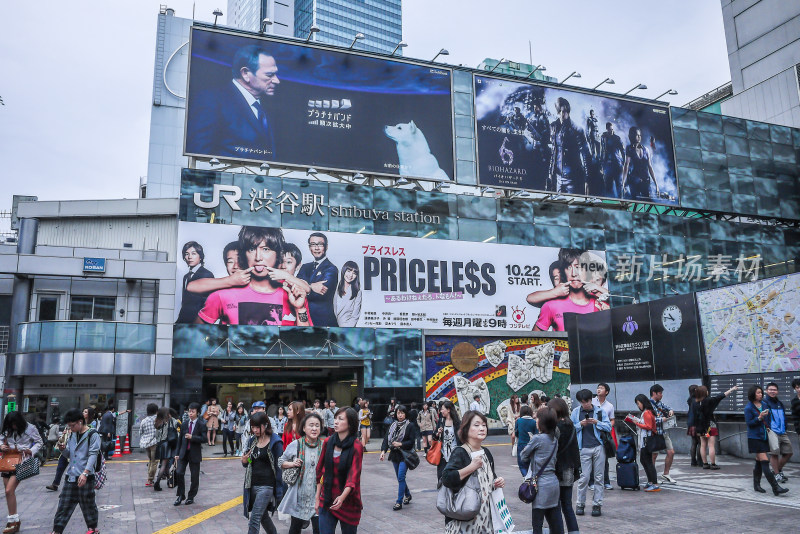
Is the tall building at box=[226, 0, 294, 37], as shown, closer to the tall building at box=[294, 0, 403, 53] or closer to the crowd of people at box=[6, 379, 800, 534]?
the tall building at box=[294, 0, 403, 53]

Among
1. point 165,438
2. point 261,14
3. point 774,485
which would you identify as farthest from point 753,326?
point 261,14

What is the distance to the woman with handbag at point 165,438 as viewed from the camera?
12383mm

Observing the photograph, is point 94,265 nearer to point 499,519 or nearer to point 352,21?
point 499,519

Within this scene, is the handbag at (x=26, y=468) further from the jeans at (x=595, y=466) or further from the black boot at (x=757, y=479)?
the black boot at (x=757, y=479)

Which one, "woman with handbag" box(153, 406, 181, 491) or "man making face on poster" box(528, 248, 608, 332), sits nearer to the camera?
"woman with handbag" box(153, 406, 181, 491)

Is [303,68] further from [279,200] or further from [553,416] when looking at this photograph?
[553,416]

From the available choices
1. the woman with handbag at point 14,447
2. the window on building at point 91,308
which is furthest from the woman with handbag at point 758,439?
the window on building at point 91,308

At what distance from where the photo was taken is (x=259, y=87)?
28.5 meters

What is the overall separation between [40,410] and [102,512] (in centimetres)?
1531

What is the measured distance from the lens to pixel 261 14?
365 feet

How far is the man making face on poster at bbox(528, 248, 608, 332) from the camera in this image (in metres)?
30.6

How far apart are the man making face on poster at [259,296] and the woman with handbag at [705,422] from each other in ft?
55.3

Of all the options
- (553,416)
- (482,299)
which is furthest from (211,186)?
(553,416)

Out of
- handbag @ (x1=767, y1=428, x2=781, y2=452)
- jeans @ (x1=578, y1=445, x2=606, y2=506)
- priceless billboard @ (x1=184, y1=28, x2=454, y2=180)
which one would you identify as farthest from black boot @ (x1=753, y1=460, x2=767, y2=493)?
priceless billboard @ (x1=184, y1=28, x2=454, y2=180)
